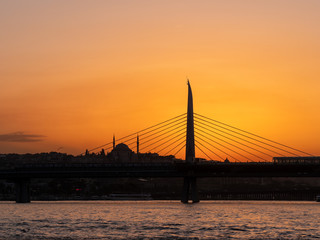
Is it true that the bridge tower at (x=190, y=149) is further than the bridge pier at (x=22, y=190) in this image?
No

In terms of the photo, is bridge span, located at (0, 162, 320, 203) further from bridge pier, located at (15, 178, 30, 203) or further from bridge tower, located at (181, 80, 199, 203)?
bridge pier, located at (15, 178, 30, 203)

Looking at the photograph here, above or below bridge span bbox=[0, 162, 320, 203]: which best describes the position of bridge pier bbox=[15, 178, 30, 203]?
below

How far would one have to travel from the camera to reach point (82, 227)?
8744 cm

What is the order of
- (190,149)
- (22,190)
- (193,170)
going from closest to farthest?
(193,170) → (190,149) → (22,190)

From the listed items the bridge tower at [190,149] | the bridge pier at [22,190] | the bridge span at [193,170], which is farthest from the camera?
the bridge pier at [22,190]

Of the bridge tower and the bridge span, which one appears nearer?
the bridge span

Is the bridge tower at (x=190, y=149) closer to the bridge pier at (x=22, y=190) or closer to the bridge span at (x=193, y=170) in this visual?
the bridge span at (x=193, y=170)

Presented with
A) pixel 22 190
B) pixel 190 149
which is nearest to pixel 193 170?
pixel 190 149

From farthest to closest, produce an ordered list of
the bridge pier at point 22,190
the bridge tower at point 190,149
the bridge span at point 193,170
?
the bridge pier at point 22,190
the bridge tower at point 190,149
the bridge span at point 193,170

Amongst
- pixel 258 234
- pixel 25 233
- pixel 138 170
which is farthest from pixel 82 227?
pixel 138 170

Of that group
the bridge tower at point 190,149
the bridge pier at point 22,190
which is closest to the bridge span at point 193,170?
the bridge tower at point 190,149

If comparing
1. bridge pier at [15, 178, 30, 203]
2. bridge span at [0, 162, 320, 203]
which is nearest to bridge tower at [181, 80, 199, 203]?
bridge span at [0, 162, 320, 203]

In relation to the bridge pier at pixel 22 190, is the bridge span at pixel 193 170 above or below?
above

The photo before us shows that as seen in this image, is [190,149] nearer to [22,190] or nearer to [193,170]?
[193,170]
